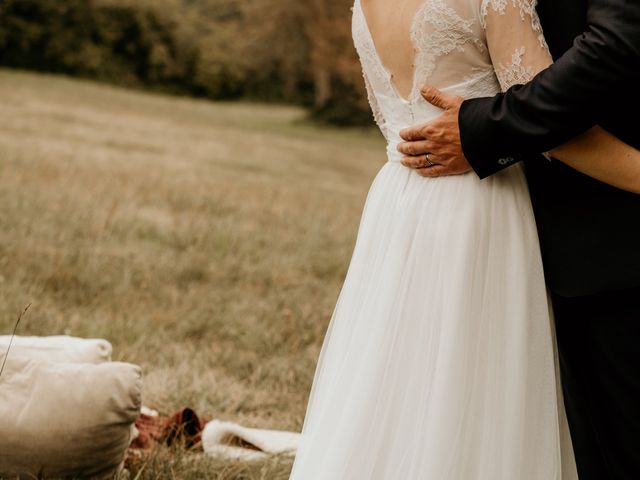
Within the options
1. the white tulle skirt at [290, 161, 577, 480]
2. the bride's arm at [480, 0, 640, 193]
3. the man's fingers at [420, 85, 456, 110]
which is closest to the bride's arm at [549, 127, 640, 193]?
the bride's arm at [480, 0, 640, 193]

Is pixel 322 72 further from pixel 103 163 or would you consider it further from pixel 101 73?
pixel 103 163

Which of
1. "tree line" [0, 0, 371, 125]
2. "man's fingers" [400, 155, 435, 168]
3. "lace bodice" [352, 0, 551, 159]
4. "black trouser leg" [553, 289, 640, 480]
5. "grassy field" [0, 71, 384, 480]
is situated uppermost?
"tree line" [0, 0, 371, 125]

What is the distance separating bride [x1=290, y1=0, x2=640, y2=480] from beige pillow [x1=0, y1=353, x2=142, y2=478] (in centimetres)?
97

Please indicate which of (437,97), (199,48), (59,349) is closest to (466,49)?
(437,97)

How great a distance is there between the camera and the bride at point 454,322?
6.09ft

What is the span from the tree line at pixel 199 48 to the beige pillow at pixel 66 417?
24.3 meters

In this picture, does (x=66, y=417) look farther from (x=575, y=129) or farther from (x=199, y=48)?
(x=199, y=48)

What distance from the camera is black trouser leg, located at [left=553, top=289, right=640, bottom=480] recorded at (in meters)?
1.90

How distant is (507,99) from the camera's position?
71.7 inches

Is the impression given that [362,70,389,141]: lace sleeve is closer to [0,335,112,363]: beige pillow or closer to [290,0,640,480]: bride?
[290,0,640,480]: bride

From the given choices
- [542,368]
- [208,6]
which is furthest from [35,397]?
[208,6]

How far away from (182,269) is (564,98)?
14.9 feet

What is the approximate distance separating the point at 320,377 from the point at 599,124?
3.03ft

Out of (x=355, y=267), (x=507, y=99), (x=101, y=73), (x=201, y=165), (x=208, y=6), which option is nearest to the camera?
(x=507, y=99)
